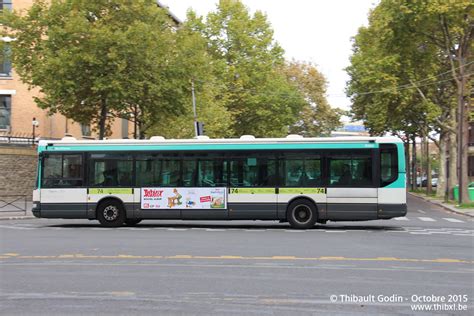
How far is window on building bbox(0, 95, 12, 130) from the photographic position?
40.8 m

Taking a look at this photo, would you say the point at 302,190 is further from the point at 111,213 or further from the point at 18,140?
the point at 18,140

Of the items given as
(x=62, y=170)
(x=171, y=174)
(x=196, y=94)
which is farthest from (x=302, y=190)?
(x=196, y=94)

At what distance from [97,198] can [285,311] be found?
44.2ft

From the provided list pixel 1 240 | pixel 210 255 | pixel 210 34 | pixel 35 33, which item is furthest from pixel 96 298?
pixel 210 34

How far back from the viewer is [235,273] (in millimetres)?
9984

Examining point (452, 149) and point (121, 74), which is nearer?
point (121, 74)

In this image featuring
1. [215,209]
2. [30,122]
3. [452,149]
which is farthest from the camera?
[452,149]

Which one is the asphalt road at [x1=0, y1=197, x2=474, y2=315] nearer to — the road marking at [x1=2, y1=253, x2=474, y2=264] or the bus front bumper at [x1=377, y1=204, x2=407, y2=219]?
the road marking at [x1=2, y1=253, x2=474, y2=264]

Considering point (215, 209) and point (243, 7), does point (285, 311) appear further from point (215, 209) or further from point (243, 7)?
point (243, 7)

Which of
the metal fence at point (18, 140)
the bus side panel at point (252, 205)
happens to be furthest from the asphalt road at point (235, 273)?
the metal fence at point (18, 140)

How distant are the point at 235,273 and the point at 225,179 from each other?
9249mm

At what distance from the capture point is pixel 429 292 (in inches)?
329

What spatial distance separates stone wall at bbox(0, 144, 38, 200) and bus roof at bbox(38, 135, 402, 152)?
17.1m

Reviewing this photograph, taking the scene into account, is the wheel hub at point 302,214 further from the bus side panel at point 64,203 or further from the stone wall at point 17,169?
the stone wall at point 17,169
